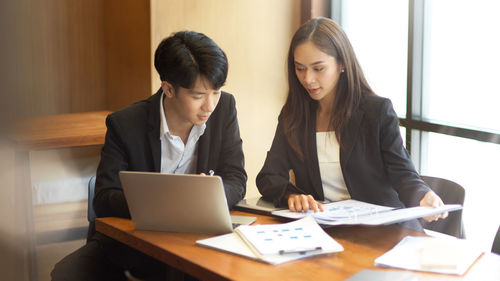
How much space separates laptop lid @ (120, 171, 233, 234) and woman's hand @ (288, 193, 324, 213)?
0.82ft

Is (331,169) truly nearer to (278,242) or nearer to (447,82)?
(278,242)

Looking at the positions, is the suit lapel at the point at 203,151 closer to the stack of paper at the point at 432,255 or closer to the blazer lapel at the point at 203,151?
the blazer lapel at the point at 203,151

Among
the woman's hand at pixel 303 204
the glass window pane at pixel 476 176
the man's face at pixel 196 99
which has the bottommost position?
the glass window pane at pixel 476 176

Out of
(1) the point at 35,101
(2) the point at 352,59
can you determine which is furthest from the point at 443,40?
(1) the point at 35,101

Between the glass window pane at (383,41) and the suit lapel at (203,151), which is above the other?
the glass window pane at (383,41)

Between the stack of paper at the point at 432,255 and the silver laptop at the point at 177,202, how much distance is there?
1.24 ft

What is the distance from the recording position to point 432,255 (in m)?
1.11

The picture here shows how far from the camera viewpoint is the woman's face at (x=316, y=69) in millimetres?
1702

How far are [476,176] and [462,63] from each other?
0.48m

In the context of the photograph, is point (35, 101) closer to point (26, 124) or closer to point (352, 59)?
point (26, 124)

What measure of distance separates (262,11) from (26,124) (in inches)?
114

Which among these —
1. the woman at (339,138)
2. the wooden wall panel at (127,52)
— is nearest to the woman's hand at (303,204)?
the woman at (339,138)

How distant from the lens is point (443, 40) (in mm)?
2355

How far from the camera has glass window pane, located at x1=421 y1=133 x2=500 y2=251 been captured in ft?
7.17
